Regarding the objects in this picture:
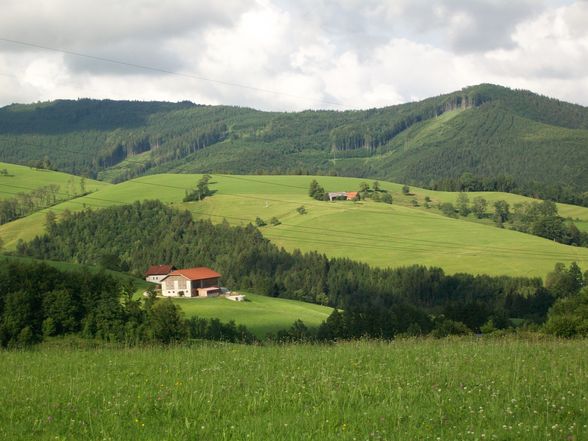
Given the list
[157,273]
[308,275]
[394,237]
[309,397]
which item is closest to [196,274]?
[157,273]

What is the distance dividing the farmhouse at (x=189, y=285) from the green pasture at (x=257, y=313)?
47.0 feet

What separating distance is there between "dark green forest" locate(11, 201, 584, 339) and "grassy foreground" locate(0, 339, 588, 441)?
1925 inches

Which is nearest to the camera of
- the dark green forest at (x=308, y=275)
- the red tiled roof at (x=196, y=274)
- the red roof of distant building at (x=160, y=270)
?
the dark green forest at (x=308, y=275)

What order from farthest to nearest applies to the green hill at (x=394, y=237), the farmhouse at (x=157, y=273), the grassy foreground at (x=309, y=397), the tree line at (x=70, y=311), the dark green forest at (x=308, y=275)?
1. the green hill at (x=394, y=237)
2. the farmhouse at (x=157, y=273)
3. the dark green forest at (x=308, y=275)
4. the tree line at (x=70, y=311)
5. the grassy foreground at (x=309, y=397)

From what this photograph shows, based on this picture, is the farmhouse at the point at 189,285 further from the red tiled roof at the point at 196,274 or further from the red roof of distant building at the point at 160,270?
the red roof of distant building at the point at 160,270

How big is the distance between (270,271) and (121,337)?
125 metres

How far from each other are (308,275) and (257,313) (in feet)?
186

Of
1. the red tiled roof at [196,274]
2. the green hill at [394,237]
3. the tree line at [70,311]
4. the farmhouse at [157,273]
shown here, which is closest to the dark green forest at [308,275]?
the green hill at [394,237]

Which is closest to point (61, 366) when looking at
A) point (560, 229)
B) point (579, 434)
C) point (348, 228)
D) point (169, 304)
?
point (579, 434)

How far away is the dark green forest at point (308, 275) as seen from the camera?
80812 millimetres

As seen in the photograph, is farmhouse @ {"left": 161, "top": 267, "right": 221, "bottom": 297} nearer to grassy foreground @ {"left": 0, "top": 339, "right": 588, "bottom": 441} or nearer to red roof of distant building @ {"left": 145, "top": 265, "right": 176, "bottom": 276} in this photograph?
red roof of distant building @ {"left": 145, "top": 265, "right": 176, "bottom": 276}

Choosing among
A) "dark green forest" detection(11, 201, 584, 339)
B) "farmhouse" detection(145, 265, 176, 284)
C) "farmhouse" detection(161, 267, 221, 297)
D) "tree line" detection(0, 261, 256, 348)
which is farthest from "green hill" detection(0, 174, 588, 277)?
"tree line" detection(0, 261, 256, 348)

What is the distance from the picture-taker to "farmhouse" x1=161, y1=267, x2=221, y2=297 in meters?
122

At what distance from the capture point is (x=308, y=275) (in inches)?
5871
